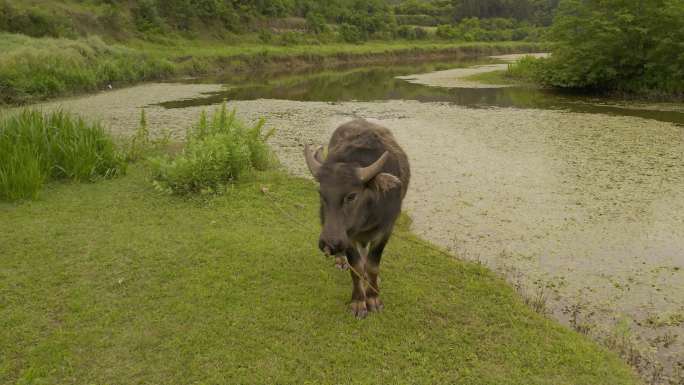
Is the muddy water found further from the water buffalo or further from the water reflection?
the water buffalo

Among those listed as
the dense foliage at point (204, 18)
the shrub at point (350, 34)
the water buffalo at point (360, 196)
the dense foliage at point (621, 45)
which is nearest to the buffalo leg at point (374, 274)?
the water buffalo at point (360, 196)

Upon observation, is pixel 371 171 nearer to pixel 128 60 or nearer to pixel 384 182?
pixel 384 182

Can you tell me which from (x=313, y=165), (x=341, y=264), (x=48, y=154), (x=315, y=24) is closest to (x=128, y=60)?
(x=48, y=154)

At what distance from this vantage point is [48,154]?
638cm

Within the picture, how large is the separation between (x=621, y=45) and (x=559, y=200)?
11.4 meters

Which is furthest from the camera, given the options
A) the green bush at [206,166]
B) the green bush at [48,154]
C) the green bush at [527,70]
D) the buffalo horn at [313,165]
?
the green bush at [527,70]

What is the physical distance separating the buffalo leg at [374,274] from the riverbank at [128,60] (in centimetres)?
1299

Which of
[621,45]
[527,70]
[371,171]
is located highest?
[621,45]

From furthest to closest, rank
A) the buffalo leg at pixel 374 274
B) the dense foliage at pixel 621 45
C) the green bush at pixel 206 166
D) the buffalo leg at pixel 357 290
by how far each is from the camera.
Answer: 1. the dense foliage at pixel 621 45
2. the green bush at pixel 206 166
3. the buffalo leg at pixel 374 274
4. the buffalo leg at pixel 357 290

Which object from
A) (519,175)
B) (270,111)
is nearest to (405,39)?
(270,111)

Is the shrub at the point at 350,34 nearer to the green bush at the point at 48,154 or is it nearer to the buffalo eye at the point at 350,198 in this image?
the green bush at the point at 48,154

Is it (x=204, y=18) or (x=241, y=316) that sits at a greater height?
(x=204, y=18)

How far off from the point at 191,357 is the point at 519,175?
592cm

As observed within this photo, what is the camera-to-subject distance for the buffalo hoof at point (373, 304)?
385cm
